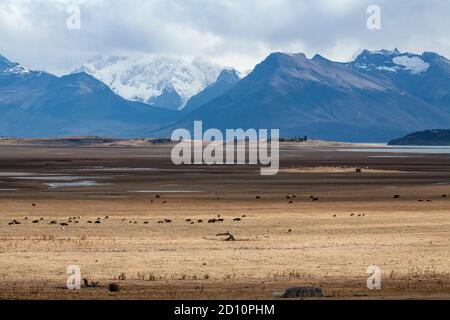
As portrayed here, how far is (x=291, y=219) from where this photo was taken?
182 feet

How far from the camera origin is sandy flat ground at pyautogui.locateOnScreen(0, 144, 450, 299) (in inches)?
1228

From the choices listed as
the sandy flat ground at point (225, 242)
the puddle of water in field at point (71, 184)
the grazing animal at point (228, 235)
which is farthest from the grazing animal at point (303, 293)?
the puddle of water in field at point (71, 184)

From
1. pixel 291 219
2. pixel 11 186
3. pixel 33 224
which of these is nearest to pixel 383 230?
pixel 291 219

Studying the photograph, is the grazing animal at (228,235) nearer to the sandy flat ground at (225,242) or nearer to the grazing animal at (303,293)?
the sandy flat ground at (225,242)

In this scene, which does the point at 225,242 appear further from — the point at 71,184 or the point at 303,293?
the point at 71,184

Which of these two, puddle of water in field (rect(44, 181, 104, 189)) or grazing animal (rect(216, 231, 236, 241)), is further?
puddle of water in field (rect(44, 181, 104, 189))

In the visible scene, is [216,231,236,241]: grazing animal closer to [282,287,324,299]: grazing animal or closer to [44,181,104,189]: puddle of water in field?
[282,287,324,299]: grazing animal

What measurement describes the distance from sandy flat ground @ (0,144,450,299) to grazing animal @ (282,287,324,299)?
20.4 inches

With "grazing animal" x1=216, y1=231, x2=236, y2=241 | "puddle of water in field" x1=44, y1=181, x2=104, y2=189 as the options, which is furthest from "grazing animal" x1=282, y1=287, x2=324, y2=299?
"puddle of water in field" x1=44, y1=181, x2=104, y2=189

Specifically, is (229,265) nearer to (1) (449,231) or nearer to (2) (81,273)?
(2) (81,273)

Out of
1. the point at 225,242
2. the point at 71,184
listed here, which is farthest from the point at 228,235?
the point at 71,184

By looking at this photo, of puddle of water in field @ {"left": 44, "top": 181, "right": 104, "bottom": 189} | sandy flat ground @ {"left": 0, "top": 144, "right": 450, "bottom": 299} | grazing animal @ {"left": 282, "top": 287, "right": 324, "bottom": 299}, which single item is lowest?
grazing animal @ {"left": 282, "top": 287, "right": 324, "bottom": 299}

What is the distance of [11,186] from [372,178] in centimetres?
3925
